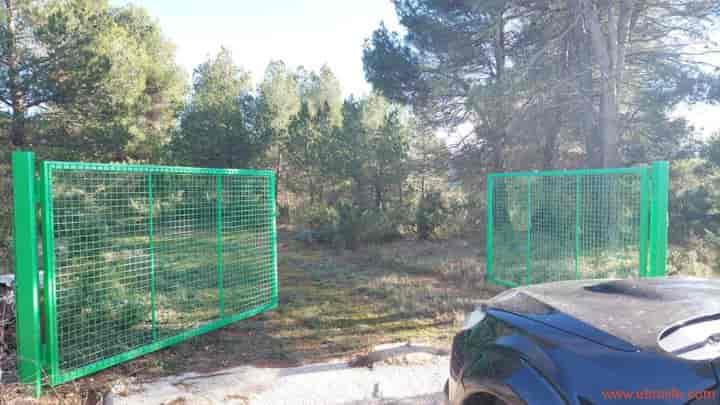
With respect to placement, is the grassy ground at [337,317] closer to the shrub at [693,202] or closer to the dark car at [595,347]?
the dark car at [595,347]

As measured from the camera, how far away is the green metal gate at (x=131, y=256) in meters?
3.47

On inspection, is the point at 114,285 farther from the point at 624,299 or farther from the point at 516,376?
the point at 624,299

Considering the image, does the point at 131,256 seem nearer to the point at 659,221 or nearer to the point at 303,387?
the point at 303,387

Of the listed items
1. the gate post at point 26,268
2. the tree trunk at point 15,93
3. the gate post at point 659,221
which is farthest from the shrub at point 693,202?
the tree trunk at point 15,93

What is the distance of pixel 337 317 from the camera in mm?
6047

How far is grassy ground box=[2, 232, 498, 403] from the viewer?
4430 mm

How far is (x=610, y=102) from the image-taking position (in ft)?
33.0

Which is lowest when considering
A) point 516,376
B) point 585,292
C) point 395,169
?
point 516,376

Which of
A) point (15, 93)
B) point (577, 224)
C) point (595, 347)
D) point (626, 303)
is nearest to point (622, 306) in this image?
point (626, 303)

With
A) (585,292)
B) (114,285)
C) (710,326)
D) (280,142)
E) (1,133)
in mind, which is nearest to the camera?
(710,326)

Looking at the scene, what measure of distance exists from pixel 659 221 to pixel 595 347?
4063 millimetres

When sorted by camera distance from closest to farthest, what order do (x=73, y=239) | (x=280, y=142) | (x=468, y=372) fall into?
(x=468, y=372) → (x=73, y=239) → (x=280, y=142)

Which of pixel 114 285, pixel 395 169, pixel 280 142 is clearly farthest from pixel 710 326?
pixel 280 142

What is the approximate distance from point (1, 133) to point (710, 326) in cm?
1653
